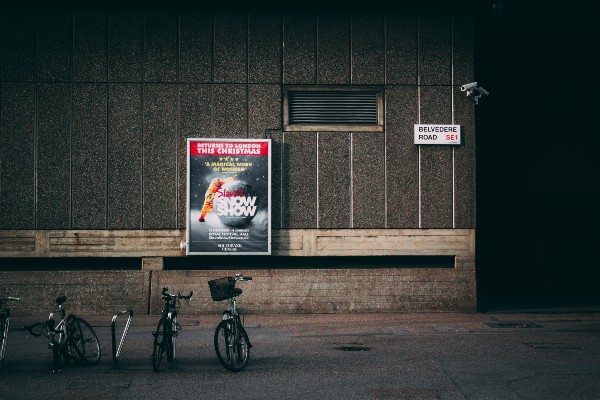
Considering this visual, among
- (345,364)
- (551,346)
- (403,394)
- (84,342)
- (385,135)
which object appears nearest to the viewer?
(403,394)

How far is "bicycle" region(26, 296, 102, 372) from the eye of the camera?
9.62 metres

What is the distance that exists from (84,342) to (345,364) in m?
3.67

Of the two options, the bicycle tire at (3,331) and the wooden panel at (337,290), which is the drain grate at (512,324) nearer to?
the wooden panel at (337,290)

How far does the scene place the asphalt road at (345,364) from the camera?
848 cm

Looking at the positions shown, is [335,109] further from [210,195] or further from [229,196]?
[210,195]

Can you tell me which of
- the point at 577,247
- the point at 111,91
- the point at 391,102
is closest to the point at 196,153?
the point at 111,91

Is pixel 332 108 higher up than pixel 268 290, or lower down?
higher up

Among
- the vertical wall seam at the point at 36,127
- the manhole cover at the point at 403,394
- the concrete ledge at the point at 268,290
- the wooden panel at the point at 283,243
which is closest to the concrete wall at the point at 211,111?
the vertical wall seam at the point at 36,127

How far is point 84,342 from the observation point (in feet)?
32.8

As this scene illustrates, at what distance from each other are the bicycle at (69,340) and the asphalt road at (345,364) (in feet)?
0.61

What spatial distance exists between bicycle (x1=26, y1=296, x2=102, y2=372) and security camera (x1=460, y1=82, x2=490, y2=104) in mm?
9453

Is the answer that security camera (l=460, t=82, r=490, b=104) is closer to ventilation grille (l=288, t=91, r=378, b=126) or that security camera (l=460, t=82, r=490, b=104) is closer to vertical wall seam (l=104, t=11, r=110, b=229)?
ventilation grille (l=288, t=91, r=378, b=126)

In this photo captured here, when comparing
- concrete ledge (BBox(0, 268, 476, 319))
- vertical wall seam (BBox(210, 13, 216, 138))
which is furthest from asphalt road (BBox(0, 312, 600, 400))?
vertical wall seam (BBox(210, 13, 216, 138))

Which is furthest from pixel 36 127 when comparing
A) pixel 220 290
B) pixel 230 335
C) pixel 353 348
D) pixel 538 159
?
pixel 538 159
